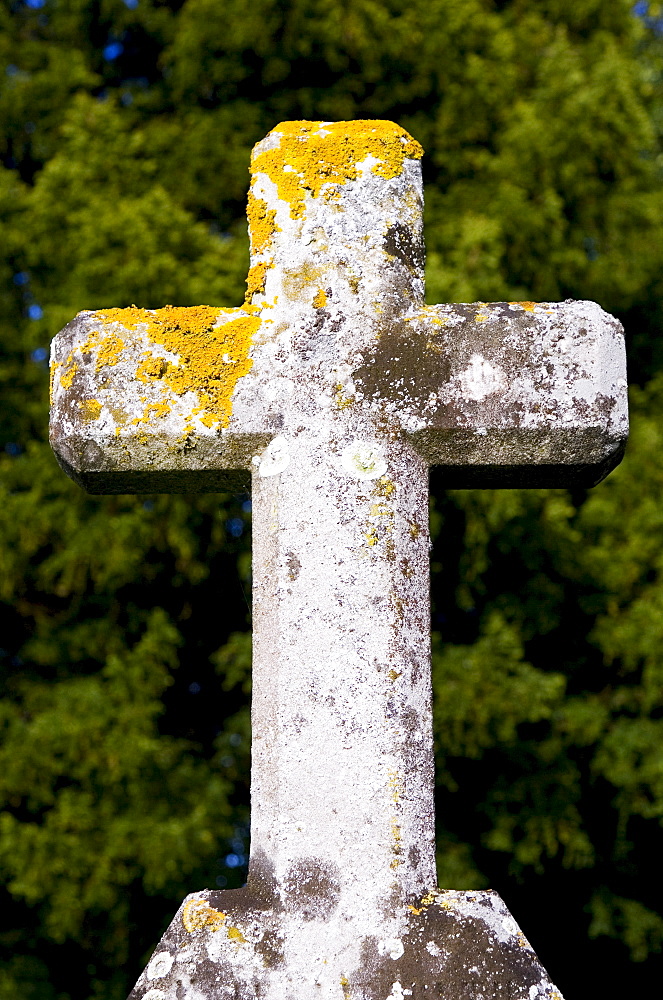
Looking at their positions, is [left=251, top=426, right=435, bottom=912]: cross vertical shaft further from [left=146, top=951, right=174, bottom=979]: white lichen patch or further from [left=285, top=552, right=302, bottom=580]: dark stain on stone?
[left=146, top=951, right=174, bottom=979]: white lichen patch

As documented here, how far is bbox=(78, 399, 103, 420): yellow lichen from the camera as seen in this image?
6.17 feet

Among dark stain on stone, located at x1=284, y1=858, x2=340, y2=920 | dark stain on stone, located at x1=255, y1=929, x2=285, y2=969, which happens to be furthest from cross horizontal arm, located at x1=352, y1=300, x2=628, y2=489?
dark stain on stone, located at x1=255, y1=929, x2=285, y2=969

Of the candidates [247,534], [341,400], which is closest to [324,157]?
[341,400]

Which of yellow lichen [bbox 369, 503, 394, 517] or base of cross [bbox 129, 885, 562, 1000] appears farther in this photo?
yellow lichen [bbox 369, 503, 394, 517]

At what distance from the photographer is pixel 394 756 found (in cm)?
173

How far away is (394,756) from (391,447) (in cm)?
51

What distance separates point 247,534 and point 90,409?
13.0 ft

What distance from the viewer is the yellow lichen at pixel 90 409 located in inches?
74.0

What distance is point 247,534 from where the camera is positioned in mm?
5840

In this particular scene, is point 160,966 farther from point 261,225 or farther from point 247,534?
point 247,534

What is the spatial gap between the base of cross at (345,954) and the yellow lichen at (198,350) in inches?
31.6

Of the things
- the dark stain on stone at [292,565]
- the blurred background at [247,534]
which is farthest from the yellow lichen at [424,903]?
the blurred background at [247,534]

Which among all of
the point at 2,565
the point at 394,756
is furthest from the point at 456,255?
A: the point at 394,756

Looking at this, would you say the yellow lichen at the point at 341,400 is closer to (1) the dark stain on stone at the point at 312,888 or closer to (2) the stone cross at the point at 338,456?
(2) the stone cross at the point at 338,456
